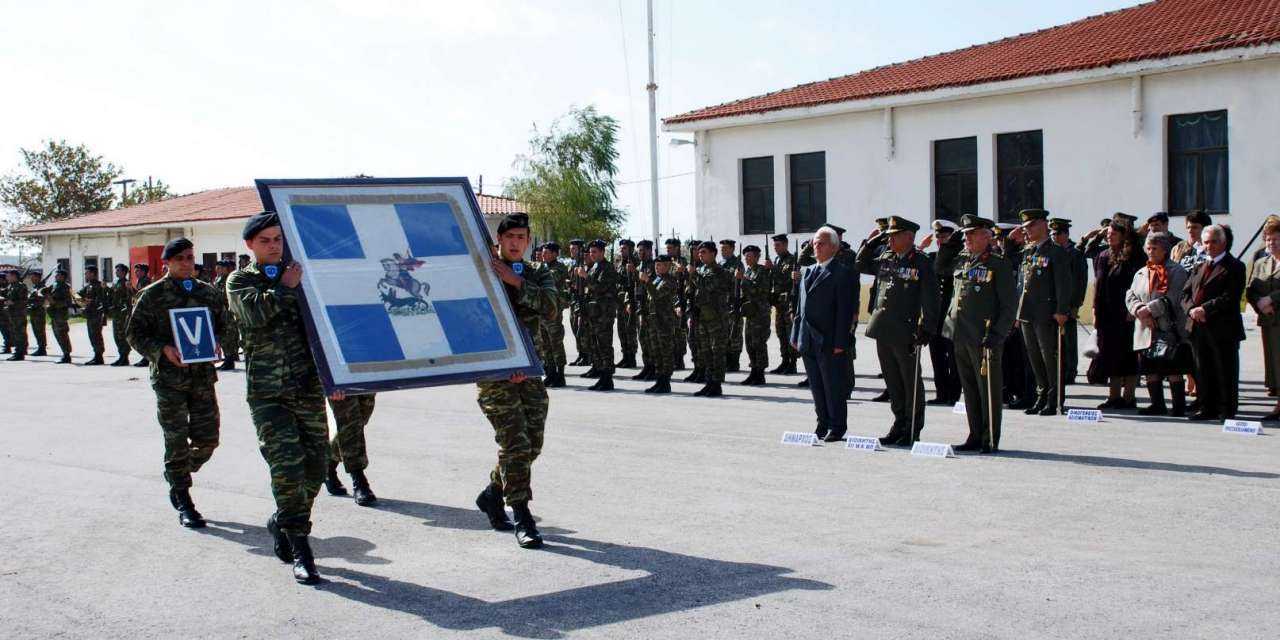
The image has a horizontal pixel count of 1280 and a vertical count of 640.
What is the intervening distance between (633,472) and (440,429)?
3367 millimetres

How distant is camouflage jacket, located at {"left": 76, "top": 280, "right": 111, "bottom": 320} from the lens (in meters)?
24.6

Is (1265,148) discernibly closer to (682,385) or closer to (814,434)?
(682,385)

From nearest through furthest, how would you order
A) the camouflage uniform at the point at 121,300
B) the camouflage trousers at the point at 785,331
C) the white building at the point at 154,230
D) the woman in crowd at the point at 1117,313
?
the woman in crowd at the point at 1117,313 → the camouflage trousers at the point at 785,331 → the camouflage uniform at the point at 121,300 → the white building at the point at 154,230

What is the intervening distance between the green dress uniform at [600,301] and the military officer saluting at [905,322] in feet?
22.6

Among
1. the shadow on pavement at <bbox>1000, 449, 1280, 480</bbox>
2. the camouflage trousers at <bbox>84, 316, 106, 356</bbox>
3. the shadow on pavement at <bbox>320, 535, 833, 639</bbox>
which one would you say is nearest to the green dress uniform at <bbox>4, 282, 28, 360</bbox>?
the camouflage trousers at <bbox>84, 316, 106, 356</bbox>

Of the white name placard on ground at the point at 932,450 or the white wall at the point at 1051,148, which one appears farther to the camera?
the white wall at the point at 1051,148

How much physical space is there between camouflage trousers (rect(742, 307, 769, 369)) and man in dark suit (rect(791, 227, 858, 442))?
19.3ft

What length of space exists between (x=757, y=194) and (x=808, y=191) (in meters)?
1.61

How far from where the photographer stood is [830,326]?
35.0 feet

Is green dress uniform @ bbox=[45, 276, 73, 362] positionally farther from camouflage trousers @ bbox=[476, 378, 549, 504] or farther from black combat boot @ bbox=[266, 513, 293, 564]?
camouflage trousers @ bbox=[476, 378, 549, 504]

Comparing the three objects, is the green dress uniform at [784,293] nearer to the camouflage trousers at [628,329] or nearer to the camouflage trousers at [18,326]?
the camouflage trousers at [628,329]

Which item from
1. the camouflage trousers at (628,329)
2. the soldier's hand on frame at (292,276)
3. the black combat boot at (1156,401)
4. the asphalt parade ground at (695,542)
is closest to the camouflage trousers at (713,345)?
the asphalt parade ground at (695,542)

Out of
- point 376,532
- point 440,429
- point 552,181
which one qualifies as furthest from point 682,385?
point 552,181

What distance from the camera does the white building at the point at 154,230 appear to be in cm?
5206
